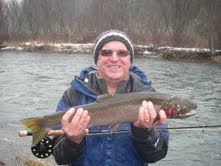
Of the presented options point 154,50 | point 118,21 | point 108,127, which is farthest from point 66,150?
point 118,21

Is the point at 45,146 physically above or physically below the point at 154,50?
above

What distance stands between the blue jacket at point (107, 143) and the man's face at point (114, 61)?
0.31 ft

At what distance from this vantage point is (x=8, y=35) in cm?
5056

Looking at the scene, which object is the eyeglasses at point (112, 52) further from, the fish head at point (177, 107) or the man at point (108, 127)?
the fish head at point (177, 107)

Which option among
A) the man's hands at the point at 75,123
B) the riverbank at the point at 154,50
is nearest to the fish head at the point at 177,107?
the man's hands at the point at 75,123

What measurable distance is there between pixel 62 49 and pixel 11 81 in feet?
67.5

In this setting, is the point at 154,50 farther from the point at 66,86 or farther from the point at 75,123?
the point at 75,123

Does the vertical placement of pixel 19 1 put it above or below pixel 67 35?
above

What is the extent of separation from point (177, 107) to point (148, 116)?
1.71ft

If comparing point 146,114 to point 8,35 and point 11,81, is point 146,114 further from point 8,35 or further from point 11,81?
point 8,35

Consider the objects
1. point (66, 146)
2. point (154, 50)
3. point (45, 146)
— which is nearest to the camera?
point (66, 146)

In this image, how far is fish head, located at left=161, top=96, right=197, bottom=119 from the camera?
3738 mm

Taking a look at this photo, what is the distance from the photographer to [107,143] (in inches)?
139

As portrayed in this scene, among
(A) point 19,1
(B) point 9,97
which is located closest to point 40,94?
(B) point 9,97
